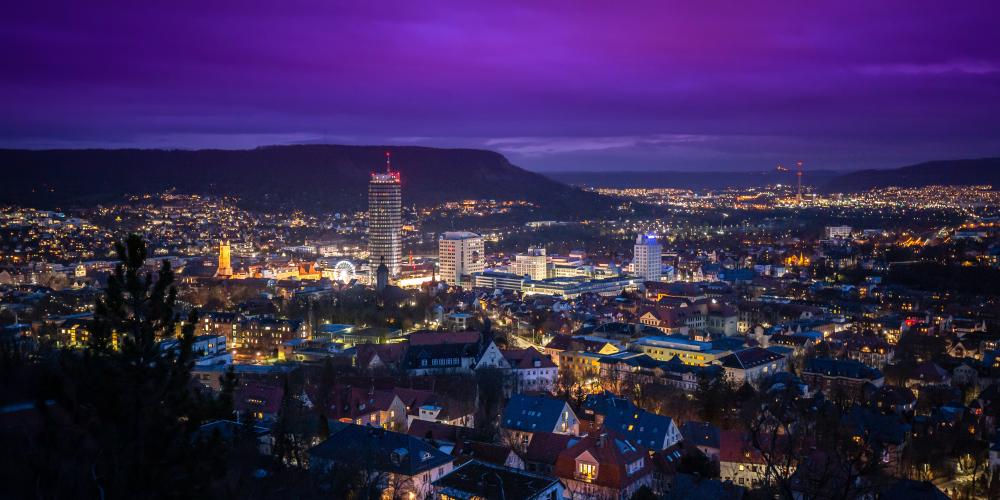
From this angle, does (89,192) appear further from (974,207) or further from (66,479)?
(974,207)

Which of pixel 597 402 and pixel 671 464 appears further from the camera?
pixel 597 402

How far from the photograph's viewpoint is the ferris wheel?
50.7m

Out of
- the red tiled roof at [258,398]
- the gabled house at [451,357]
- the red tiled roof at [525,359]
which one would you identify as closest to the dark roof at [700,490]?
the red tiled roof at [258,398]

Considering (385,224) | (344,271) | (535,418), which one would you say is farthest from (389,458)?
(385,224)

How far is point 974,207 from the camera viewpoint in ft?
325

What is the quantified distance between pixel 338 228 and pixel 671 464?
66.8 m

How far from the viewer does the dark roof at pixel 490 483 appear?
12094mm

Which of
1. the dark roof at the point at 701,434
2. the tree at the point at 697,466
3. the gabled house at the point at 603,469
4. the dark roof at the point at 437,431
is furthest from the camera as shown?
the dark roof at the point at 701,434

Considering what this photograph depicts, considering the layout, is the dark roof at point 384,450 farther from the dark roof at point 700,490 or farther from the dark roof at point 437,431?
the dark roof at point 700,490

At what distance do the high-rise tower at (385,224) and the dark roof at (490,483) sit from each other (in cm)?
4049

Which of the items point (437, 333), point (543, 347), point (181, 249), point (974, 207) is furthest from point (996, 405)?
point (974, 207)

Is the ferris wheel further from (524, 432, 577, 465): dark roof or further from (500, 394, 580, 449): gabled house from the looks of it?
(524, 432, 577, 465): dark roof

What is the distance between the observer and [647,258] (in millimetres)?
51656

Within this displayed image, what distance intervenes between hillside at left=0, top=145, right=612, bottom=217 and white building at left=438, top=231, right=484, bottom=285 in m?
35.7
